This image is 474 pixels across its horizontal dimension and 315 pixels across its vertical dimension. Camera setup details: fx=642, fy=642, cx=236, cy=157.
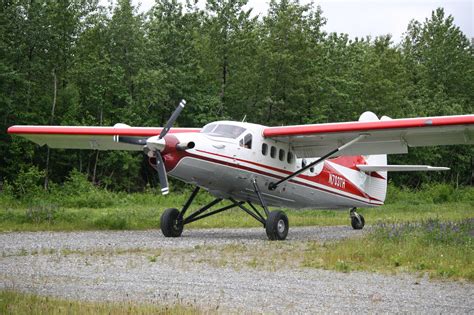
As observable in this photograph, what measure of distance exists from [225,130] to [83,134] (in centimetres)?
555

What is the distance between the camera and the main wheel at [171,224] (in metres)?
17.4

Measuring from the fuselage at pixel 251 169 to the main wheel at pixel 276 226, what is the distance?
1211 millimetres

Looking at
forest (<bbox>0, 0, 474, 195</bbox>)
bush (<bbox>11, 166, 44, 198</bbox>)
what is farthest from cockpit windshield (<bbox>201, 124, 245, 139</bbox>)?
forest (<bbox>0, 0, 474, 195</bbox>)

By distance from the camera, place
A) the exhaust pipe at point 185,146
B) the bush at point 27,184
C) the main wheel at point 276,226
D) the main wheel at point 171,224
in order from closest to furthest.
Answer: the exhaust pipe at point 185,146 → the main wheel at point 276,226 → the main wheel at point 171,224 → the bush at point 27,184

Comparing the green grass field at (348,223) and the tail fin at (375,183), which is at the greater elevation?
the tail fin at (375,183)

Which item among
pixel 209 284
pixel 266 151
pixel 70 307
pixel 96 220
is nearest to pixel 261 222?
pixel 266 151

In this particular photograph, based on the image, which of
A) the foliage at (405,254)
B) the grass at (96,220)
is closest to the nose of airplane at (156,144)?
the foliage at (405,254)

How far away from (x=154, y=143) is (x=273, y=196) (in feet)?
15.1

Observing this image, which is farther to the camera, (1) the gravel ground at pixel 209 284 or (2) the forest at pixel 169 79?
(2) the forest at pixel 169 79

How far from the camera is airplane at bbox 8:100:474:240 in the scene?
51.5ft

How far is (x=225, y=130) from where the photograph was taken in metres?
16.7

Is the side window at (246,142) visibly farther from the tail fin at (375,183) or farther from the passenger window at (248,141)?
the tail fin at (375,183)

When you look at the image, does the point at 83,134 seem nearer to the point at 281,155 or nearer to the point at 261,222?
the point at 281,155

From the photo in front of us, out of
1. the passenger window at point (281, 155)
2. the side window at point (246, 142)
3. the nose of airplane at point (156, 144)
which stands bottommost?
the nose of airplane at point (156, 144)
